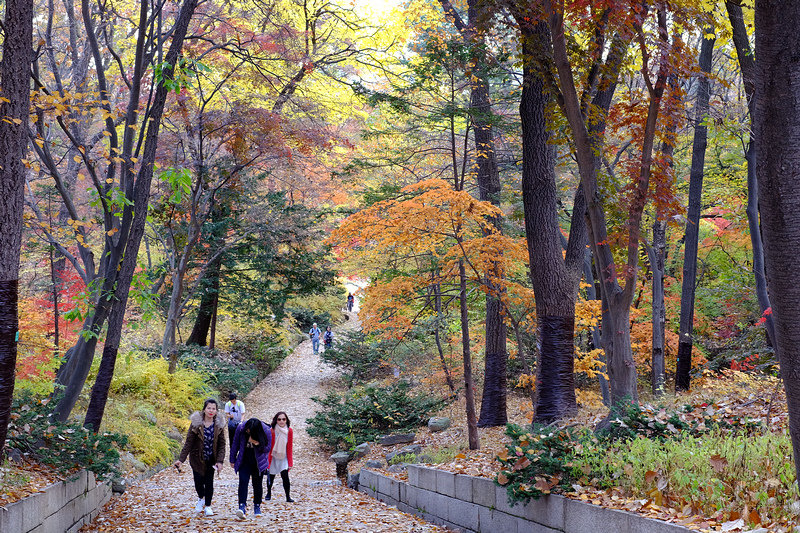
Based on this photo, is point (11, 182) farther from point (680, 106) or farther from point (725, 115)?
point (725, 115)

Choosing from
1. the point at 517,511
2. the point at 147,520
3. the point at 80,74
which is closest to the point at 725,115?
the point at 517,511

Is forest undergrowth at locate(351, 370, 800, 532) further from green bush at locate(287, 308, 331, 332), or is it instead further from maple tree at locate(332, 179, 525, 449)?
green bush at locate(287, 308, 331, 332)

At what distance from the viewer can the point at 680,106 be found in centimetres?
684

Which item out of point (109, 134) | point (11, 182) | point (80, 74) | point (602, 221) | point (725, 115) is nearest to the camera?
point (11, 182)

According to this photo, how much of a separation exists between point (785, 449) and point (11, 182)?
6.49 metres

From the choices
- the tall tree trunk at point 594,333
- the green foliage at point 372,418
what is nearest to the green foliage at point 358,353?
the green foliage at point 372,418

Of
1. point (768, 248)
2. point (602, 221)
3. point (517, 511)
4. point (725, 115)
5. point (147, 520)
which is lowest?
point (147, 520)

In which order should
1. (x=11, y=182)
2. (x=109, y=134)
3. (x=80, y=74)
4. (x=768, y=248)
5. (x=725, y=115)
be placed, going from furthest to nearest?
(x=80, y=74) < (x=725, y=115) < (x=109, y=134) < (x=11, y=182) < (x=768, y=248)

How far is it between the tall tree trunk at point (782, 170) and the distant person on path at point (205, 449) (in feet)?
21.4

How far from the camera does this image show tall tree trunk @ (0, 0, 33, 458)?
5113 millimetres

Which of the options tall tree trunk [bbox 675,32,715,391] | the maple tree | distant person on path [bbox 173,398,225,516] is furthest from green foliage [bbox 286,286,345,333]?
distant person on path [bbox 173,398,225,516]

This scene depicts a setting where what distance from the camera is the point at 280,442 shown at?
8.88 metres

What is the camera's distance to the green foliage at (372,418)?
14.7 metres

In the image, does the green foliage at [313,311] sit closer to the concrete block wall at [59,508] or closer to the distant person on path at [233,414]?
the distant person on path at [233,414]
